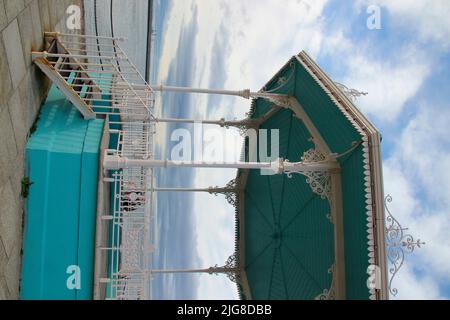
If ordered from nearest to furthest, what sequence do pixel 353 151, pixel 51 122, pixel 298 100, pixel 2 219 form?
pixel 2 219 < pixel 353 151 < pixel 51 122 < pixel 298 100

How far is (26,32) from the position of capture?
9.29 metres

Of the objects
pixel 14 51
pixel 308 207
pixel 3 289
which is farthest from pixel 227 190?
pixel 14 51

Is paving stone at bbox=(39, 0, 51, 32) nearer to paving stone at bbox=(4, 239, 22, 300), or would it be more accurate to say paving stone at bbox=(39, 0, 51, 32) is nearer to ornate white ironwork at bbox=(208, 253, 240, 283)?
paving stone at bbox=(4, 239, 22, 300)

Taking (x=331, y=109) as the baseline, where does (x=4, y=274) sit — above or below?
below

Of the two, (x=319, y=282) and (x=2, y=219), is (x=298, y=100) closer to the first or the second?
(x=319, y=282)

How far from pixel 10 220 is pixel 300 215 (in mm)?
6909

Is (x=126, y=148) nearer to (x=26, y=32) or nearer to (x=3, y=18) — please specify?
(x=26, y=32)

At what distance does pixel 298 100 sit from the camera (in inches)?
A: 470

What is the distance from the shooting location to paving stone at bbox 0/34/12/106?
7.95m

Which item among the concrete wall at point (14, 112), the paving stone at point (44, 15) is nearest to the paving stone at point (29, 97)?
the concrete wall at point (14, 112)

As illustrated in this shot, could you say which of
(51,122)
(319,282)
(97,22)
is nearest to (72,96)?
(51,122)

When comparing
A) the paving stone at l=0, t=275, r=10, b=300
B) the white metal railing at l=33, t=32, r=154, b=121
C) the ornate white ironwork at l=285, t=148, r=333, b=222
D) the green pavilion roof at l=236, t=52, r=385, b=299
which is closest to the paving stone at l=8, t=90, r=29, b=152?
the white metal railing at l=33, t=32, r=154, b=121
